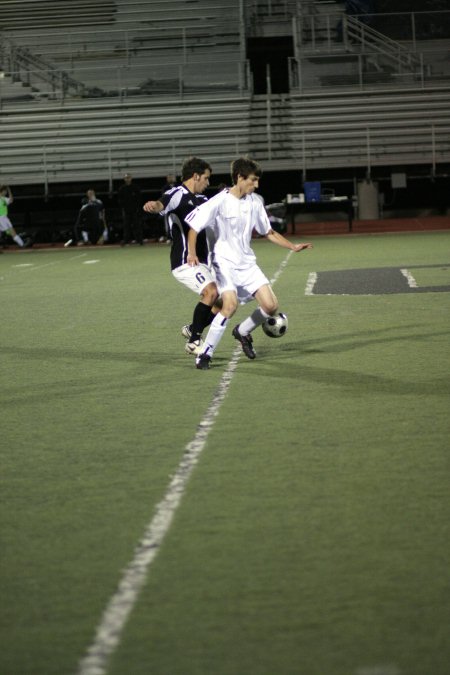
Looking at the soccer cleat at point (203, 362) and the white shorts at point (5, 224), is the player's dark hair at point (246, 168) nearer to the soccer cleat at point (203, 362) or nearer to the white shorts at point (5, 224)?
the soccer cleat at point (203, 362)

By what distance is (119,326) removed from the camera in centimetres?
1270

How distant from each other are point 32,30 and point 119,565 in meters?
36.1

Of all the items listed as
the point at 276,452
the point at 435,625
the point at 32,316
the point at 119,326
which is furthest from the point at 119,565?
the point at 32,316

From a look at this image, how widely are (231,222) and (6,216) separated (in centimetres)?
2240

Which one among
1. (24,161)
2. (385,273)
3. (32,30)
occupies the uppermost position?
(32,30)

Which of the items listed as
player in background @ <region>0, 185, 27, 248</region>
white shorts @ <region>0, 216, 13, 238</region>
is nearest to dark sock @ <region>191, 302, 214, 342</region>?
player in background @ <region>0, 185, 27, 248</region>

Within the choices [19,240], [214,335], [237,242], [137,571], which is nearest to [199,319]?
[214,335]

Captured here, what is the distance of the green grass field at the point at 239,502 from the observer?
3.64m

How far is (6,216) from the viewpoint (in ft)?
102

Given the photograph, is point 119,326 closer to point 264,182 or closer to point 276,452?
point 276,452

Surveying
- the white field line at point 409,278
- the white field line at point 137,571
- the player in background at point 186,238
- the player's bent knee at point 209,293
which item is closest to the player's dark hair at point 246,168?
the player in background at point 186,238

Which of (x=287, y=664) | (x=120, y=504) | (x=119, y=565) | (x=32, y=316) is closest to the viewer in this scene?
(x=287, y=664)

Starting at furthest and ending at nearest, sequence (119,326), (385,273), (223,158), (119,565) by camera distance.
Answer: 1. (223,158)
2. (385,273)
3. (119,326)
4. (119,565)

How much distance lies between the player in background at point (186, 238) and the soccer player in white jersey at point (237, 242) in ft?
0.87
